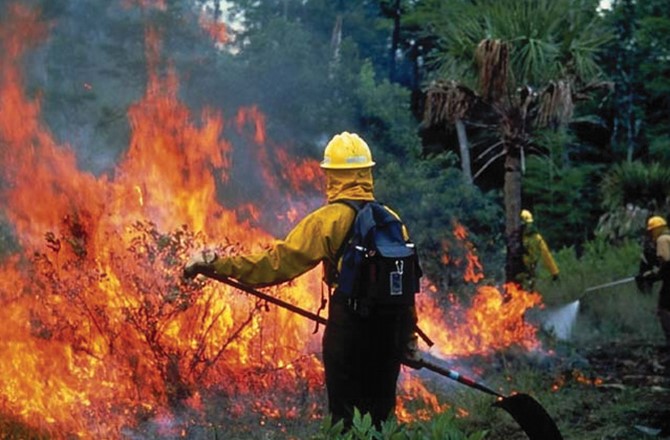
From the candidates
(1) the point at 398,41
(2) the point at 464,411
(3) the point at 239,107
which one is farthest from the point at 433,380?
(1) the point at 398,41

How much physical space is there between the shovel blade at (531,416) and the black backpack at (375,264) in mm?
894

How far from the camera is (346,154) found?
16.9 feet

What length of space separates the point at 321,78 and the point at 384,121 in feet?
4.29

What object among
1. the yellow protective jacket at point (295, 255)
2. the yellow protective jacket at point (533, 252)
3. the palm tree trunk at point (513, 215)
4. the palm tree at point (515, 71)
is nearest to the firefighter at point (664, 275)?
the palm tree trunk at point (513, 215)

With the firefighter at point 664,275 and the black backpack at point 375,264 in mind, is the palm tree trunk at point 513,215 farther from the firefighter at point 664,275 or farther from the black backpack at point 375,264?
the black backpack at point 375,264

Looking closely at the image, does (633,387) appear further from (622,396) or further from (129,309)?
(129,309)

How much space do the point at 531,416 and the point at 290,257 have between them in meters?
1.78

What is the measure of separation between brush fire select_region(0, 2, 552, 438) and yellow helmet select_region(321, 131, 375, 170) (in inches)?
69.4

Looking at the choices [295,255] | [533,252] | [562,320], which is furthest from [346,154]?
[562,320]

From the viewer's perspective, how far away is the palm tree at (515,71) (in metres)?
11.0

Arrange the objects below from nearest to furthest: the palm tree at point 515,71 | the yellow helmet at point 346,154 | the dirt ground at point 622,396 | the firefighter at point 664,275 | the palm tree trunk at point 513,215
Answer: the yellow helmet at point 346,154, the dirt ground at point 622,396, the firefighter at point 664,275, the palm tree at point 515,71, the palm tree trunk at point 513,215

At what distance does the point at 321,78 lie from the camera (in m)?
13.1

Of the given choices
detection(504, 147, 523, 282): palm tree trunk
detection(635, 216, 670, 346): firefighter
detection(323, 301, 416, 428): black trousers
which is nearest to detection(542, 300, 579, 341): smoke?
detection(504, 147, 523, 282): palm tree trunk

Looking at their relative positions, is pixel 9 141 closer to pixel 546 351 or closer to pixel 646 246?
pixel 546 351
